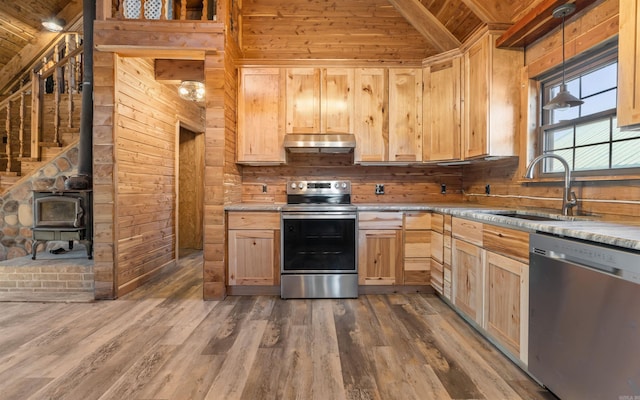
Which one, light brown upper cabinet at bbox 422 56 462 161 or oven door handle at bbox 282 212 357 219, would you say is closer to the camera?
oven door handle at bbox 282 212 357 219

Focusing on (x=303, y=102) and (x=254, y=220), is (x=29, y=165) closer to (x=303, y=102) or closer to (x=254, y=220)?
(x=254, y=220)

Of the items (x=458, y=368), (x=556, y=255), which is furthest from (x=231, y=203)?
(x=556, y=255)

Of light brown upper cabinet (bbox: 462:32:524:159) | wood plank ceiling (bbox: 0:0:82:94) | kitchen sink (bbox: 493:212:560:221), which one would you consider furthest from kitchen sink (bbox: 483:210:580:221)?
wood plank ceiling (bbox: 0:0:82:94)

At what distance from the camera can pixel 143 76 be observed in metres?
3.44

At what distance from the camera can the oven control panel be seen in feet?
11.6

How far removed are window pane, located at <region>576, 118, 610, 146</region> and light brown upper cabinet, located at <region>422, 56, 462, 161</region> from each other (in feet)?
3.32

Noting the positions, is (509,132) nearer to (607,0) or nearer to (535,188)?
(535,188)

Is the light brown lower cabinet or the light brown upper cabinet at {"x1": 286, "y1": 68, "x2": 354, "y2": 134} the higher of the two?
the light brown upper cabinet at {"x1": 286, "y1": 68, "x2": 354, "y2": 134}

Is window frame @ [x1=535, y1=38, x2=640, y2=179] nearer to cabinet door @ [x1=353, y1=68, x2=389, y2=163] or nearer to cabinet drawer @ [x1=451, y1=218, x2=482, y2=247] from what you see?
cabinet drawer @ [x1=451, y1=218, x2=482, y2=247]

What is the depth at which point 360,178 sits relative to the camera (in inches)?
149

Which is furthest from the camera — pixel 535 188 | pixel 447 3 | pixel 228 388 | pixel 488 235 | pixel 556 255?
pixel 447 3

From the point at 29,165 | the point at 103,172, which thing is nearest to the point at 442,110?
the point at 103,172

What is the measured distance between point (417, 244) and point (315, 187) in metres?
1.31

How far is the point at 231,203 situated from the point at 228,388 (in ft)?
6.51
